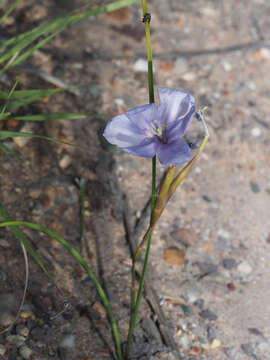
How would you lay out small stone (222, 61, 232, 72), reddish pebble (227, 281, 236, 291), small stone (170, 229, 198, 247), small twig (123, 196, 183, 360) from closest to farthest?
small twig (123, 196, 183, 360)
reddish pebble (227, 281, 236, 291)
small stone (170, 229, 198, 247)
small stone (222, 61, 232, 72)

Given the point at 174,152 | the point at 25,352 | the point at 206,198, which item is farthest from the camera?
the point at 206,198

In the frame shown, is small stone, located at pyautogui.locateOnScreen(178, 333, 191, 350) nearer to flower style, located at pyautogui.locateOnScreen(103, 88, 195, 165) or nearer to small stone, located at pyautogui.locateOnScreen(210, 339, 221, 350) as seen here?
small stone, located at pyautogui.locateOnScreen(210, 339, 221, 350)

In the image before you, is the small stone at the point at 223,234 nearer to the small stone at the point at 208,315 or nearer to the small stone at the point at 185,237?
the small stone at the point at 185,237

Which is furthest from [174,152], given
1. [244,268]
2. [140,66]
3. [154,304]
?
[140,66]

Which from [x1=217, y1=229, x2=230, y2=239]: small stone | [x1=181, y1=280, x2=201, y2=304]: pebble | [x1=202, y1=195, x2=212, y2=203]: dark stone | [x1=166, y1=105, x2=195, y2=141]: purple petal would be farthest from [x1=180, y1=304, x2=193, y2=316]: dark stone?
[x1=166, y1=105, x2=195, y2=141]: purple petal

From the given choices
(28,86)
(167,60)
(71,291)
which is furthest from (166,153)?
(167,60)

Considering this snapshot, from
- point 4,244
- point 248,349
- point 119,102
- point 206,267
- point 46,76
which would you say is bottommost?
point 248,349

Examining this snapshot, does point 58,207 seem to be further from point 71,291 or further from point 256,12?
point 256,12

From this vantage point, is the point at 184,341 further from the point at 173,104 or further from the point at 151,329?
the point at 173,104

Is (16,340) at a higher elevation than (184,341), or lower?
higher
